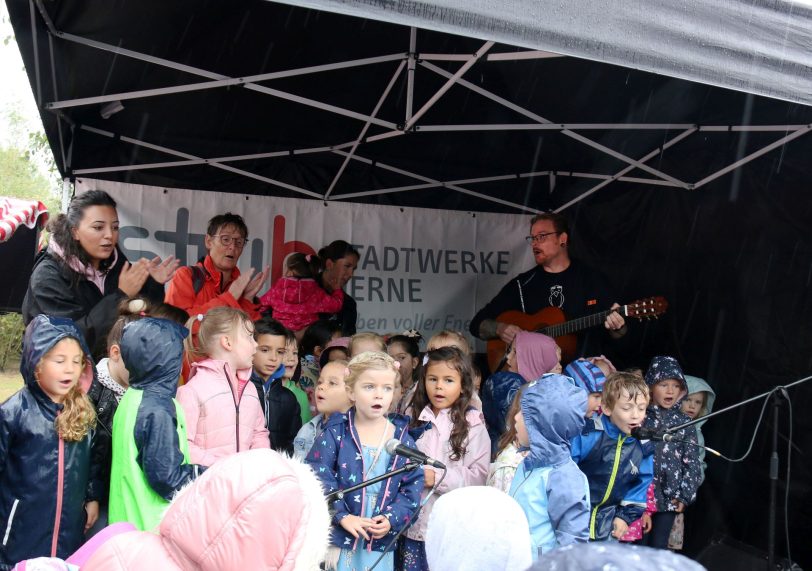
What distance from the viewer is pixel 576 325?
5.52 meters

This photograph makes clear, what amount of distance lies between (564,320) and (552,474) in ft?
8.70

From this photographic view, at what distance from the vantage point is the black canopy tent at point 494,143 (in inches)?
170

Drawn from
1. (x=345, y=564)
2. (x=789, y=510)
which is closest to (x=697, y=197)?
(x=789, y=510)

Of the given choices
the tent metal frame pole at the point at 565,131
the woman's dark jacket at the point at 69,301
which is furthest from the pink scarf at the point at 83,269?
the tent metal frame pole at the point at 565,131

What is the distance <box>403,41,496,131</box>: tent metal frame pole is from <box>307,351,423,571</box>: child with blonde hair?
1.76 metres

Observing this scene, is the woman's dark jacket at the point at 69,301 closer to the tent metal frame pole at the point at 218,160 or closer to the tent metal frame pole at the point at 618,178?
the tent metal frame pole at the point at 218,160

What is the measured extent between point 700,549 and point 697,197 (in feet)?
8.43

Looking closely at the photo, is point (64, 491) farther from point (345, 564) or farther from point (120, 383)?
point (345, 564)

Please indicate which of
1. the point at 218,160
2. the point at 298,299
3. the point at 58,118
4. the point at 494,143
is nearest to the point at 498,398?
the point at 298,299

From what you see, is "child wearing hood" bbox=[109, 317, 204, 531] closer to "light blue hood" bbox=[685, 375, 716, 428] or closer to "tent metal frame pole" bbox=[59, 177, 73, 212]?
"tent metal frame pole" bbox=[59, 177, 73, 212]

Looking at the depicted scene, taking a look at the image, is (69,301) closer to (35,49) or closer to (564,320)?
(35,49)

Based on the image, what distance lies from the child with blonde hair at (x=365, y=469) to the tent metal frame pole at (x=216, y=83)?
1.90 m

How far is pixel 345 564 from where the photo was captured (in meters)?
3.35

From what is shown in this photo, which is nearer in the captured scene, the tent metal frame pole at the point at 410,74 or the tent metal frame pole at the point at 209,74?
the tent metal frame pole at the point at 209,74
